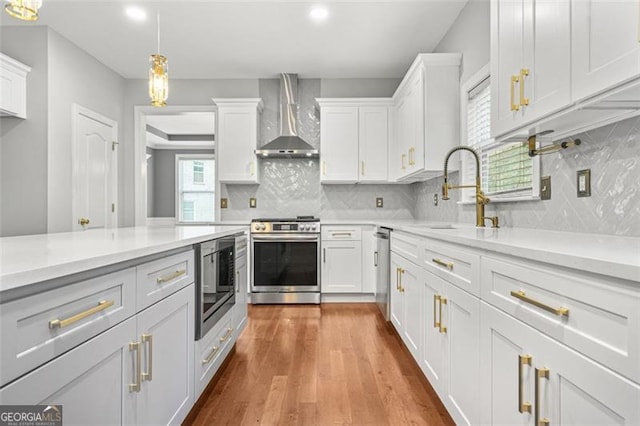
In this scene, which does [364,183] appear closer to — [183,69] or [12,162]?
[183,69]

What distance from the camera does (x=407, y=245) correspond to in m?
2.41

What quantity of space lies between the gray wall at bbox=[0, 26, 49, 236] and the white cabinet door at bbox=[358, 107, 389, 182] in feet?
10.9

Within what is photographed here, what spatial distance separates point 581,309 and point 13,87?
4.46m

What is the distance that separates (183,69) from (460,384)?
443 cm

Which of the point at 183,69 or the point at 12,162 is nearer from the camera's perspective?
the point at 12,162

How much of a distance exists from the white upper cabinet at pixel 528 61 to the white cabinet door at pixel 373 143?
2423mm

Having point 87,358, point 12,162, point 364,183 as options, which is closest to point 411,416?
point 87,358

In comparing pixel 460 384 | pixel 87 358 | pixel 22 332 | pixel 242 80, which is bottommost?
pixel 460 384

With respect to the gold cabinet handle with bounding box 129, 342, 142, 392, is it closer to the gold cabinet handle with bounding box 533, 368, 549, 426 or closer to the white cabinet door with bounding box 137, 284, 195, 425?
the white cabinet door with bounding box 137, 284, 195, 425

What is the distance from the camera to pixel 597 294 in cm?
74

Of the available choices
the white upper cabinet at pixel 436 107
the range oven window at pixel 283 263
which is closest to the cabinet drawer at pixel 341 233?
the range oven window at pixel 283 263

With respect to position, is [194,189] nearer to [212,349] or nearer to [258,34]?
[258,34]

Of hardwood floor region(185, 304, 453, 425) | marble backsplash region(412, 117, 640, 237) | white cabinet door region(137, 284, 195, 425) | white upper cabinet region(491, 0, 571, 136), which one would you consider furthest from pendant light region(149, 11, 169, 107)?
marble backsplash region(412, 117, 640, 237)

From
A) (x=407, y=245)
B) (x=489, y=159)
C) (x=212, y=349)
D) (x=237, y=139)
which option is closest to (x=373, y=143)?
(x=237, y=139)
